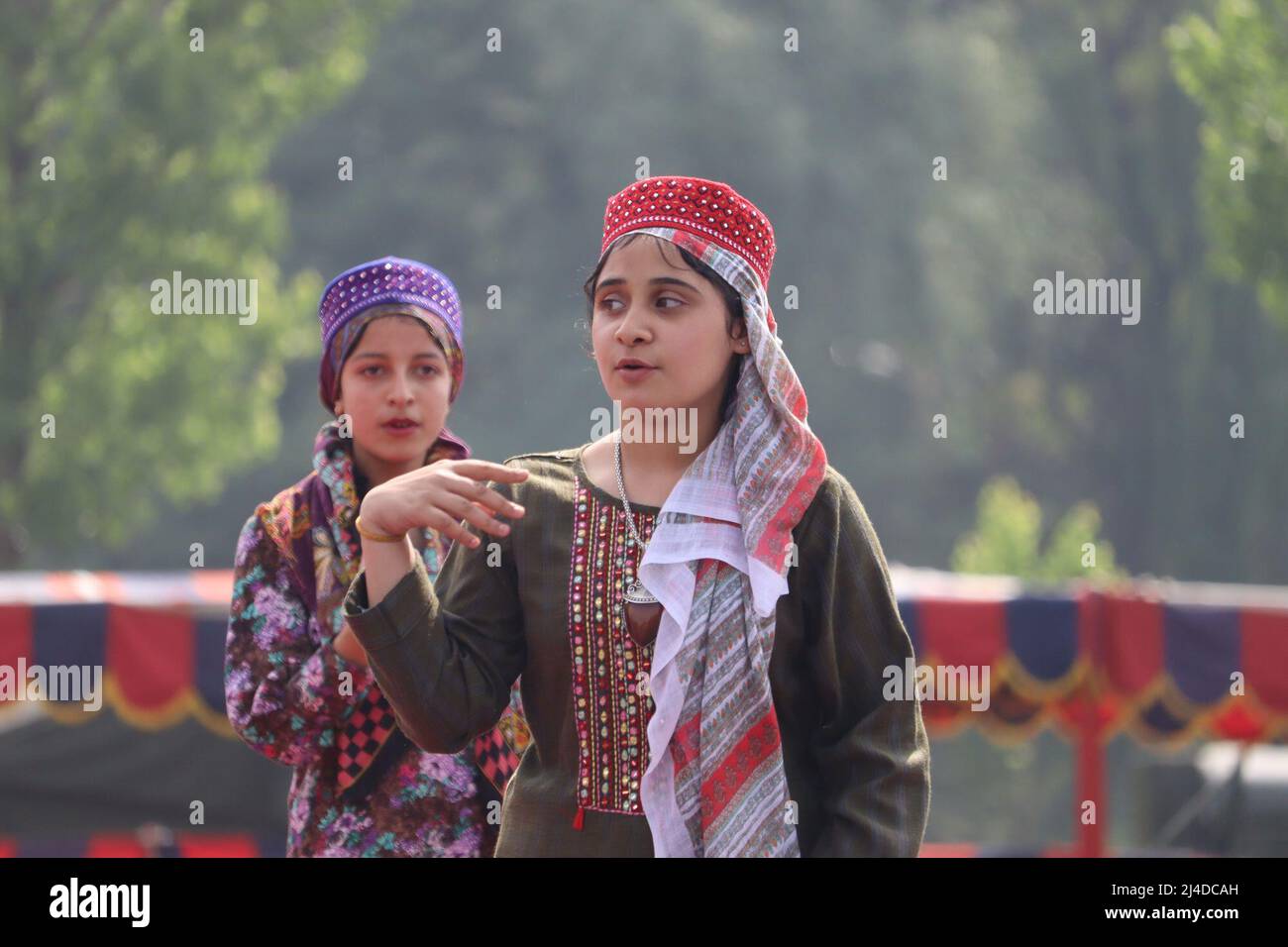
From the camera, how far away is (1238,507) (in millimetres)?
22484

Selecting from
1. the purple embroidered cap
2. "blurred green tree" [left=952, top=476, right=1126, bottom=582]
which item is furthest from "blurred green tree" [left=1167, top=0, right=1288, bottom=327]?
the purple embroidered cap

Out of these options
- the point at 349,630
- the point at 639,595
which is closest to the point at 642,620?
the point at 639,595

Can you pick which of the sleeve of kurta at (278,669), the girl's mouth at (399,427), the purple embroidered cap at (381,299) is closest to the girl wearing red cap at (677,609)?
the sleeve of kurta at (278,669)

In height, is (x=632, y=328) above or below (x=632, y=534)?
above

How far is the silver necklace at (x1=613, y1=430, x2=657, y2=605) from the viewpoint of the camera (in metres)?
2.47

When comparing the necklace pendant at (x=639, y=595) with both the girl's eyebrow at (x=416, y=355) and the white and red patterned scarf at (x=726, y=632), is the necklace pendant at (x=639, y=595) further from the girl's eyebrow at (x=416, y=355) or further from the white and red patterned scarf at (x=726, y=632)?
the girl's eyebrow at (x=416, y=355)

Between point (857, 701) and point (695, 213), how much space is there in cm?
73

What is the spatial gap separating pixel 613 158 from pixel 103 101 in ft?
32.0

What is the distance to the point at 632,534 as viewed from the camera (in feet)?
8.24

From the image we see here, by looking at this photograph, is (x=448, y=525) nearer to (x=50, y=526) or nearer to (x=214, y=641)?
(x=214, y=641)

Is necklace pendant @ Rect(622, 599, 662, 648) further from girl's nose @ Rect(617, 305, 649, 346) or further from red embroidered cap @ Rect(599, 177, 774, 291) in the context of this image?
red embroidered cap @ Rect(599, 177, 774, 291)

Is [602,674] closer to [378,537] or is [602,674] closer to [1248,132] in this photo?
[378,537]
